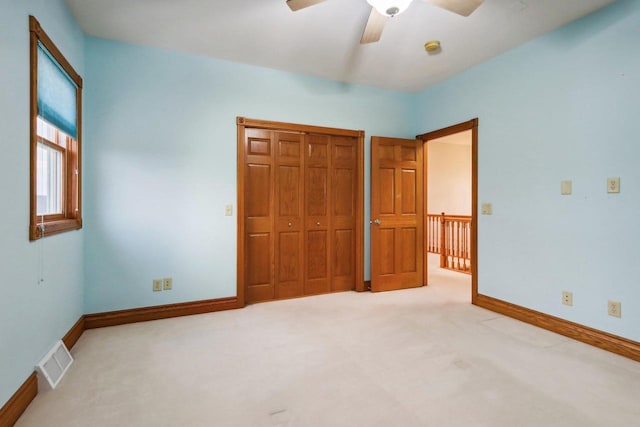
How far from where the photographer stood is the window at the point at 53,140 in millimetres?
1872

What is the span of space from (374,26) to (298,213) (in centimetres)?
212

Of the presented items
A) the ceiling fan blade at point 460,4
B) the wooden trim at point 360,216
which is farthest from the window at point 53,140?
the wooden trim at point 360,216

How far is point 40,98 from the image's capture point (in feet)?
6.48

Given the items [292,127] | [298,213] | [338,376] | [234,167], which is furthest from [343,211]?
[338,376]

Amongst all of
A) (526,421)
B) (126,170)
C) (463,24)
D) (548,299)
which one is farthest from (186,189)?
(548,299)

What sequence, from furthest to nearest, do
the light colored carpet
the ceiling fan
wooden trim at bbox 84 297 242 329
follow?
wooden trim at bbox 84 297 242 329
the ceiling fan
the light colored carpet

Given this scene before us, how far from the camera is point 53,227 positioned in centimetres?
212

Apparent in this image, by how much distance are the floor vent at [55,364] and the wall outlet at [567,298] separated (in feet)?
12.5

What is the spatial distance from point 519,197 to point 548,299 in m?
0.97

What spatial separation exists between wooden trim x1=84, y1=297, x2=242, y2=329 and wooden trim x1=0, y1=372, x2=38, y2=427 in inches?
43.7

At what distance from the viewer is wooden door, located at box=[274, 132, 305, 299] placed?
3.70 meters

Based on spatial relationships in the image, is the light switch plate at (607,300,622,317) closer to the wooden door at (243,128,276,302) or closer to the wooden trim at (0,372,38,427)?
the wooden door at (243,128,276,302)

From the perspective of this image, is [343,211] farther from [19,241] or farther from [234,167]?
[19,241]

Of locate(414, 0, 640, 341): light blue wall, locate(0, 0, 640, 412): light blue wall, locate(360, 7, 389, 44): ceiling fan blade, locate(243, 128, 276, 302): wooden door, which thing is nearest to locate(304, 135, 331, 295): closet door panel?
locate(0, 0, 640, 412): light blue wall
